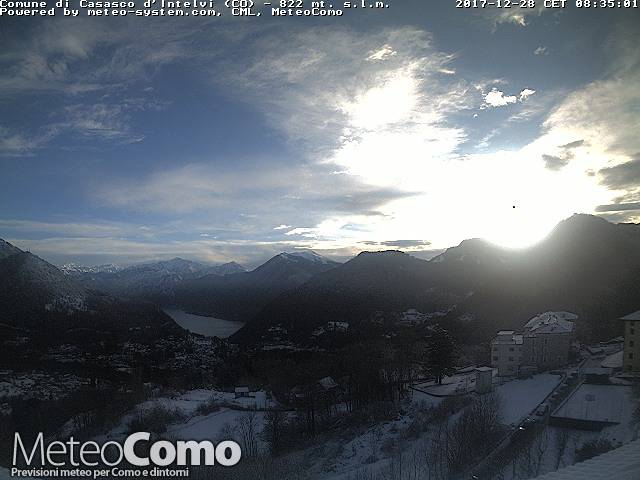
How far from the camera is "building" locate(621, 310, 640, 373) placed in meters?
10.3

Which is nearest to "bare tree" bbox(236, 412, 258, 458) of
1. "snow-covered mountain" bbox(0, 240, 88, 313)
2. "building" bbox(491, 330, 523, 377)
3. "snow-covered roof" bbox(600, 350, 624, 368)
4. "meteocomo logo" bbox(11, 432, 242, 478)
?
"meteocomo logo" bbox(11, 432, 242, 478)

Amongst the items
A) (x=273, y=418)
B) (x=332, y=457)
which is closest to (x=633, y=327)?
(x=332, y=457)

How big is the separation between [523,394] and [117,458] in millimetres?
9273

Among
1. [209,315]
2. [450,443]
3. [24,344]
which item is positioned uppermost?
[450,443]

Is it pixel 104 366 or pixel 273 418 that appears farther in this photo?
pixel 104 366

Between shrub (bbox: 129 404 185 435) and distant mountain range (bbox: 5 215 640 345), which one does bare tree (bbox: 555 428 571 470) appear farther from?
distant mountain range (bbox: 5 215 640 345)

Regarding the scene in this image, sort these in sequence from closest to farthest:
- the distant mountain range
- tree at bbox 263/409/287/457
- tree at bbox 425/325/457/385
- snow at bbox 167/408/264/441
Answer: snow at bbox 167/408/264/441 < tree at bbox 263/409/287/457 < tree at bbox 425/325/457/385 < the distant mountain range

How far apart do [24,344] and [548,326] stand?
30.4 meters

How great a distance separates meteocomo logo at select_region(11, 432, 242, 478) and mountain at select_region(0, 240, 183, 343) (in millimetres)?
27029

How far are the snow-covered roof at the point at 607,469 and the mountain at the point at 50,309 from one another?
32.9 meters

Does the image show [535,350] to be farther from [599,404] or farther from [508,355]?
[599,404]

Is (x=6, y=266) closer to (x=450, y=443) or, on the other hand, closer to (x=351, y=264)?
(x=450, y=443)

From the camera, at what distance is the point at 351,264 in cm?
6606

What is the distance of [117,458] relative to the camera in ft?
18.5
